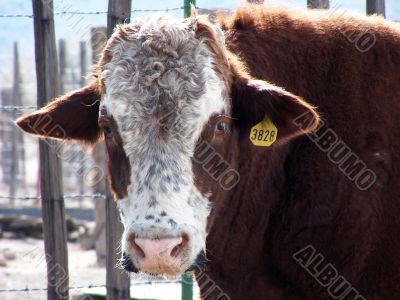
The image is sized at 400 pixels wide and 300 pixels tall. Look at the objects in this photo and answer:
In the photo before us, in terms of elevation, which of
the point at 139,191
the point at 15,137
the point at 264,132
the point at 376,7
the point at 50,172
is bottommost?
the point at 15,137

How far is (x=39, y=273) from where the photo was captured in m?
10.5

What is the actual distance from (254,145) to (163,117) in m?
0.65

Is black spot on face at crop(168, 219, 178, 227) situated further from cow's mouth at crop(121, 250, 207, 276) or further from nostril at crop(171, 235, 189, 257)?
cow's mouth at crop(121, 250, 207, 276)

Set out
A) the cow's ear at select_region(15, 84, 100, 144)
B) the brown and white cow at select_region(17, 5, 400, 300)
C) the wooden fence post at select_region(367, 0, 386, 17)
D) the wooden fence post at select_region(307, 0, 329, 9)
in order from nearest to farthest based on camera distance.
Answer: the brown and white cow at select_region(17, 5, 400, 300) → the cow's ear at select_region(15, 84, 100, 144) → the wooden fence post at select_region(367, 0, 386, 17) → the wooden fence post at select_region(307, 0, 329, 9)

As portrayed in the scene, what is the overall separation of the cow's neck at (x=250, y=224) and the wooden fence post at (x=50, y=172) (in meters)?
1.57

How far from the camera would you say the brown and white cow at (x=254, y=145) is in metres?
3.99

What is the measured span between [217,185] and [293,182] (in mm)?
463

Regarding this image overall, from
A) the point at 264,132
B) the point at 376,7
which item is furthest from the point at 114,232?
the point at 376,7

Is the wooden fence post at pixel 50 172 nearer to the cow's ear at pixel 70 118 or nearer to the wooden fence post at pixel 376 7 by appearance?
the cow's ear at pixel 70 118

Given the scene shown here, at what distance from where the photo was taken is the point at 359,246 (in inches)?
171

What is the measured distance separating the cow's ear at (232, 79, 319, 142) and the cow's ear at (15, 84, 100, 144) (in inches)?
29.5

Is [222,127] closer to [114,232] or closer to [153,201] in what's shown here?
[153,201]

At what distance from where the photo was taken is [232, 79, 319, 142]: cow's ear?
13.9ft

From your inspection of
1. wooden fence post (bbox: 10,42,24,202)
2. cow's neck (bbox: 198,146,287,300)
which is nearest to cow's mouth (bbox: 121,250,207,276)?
cow's neck (bbox: 198,146,287,300)
